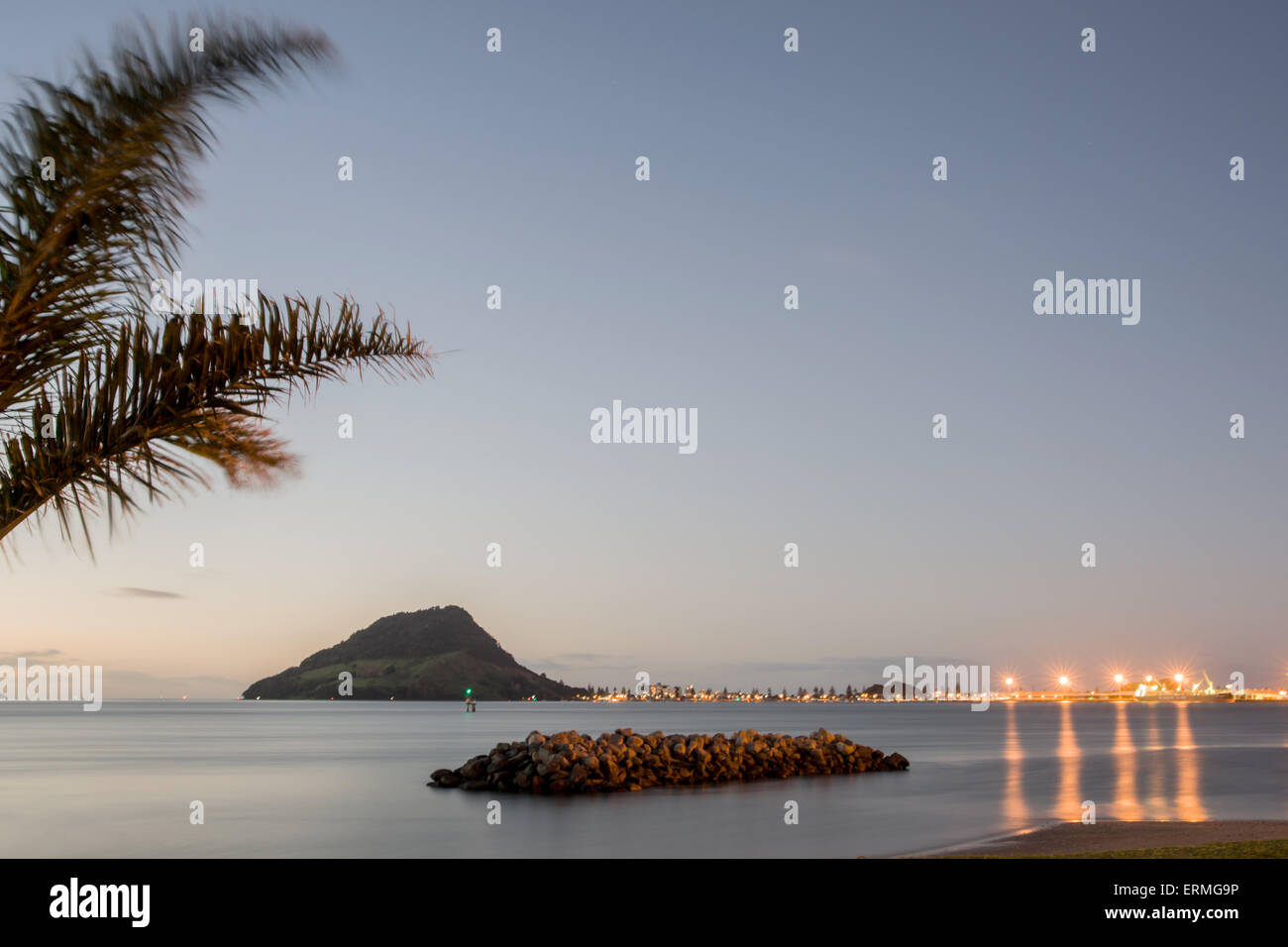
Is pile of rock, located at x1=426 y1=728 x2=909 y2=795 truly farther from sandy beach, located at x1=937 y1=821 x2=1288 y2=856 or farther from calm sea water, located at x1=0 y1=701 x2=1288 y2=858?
sandy beach, located at x1=937 y1=821 x2=1288 y2=856

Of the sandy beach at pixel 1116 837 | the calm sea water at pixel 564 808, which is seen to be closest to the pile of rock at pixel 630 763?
the calm sea water at pixel 564 808

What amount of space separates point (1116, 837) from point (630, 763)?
Answer: 13488mm

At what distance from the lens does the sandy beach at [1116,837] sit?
1508cm

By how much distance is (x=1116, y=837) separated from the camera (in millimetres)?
16688

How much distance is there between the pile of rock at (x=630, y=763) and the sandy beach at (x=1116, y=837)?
35.6 feet

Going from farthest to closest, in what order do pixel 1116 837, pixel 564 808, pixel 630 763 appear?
pixel 630 763 → pixel 564 808 → pixel 1116 837

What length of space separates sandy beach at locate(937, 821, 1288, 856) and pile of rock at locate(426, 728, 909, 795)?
10.9m

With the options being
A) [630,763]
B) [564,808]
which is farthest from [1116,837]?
[630,763]

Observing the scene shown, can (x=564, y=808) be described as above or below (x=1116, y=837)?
below

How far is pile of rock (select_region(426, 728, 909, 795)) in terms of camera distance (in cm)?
2677

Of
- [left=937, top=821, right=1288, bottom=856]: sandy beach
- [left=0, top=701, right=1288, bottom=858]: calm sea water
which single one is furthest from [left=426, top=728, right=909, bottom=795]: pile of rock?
[left=937, top=821, right=1288, bottom=856]: sandy beach

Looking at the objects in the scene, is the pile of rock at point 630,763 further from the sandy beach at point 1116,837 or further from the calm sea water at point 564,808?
the sandy beach at point 1116,837

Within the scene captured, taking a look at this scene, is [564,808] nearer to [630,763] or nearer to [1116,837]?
[630,763]
